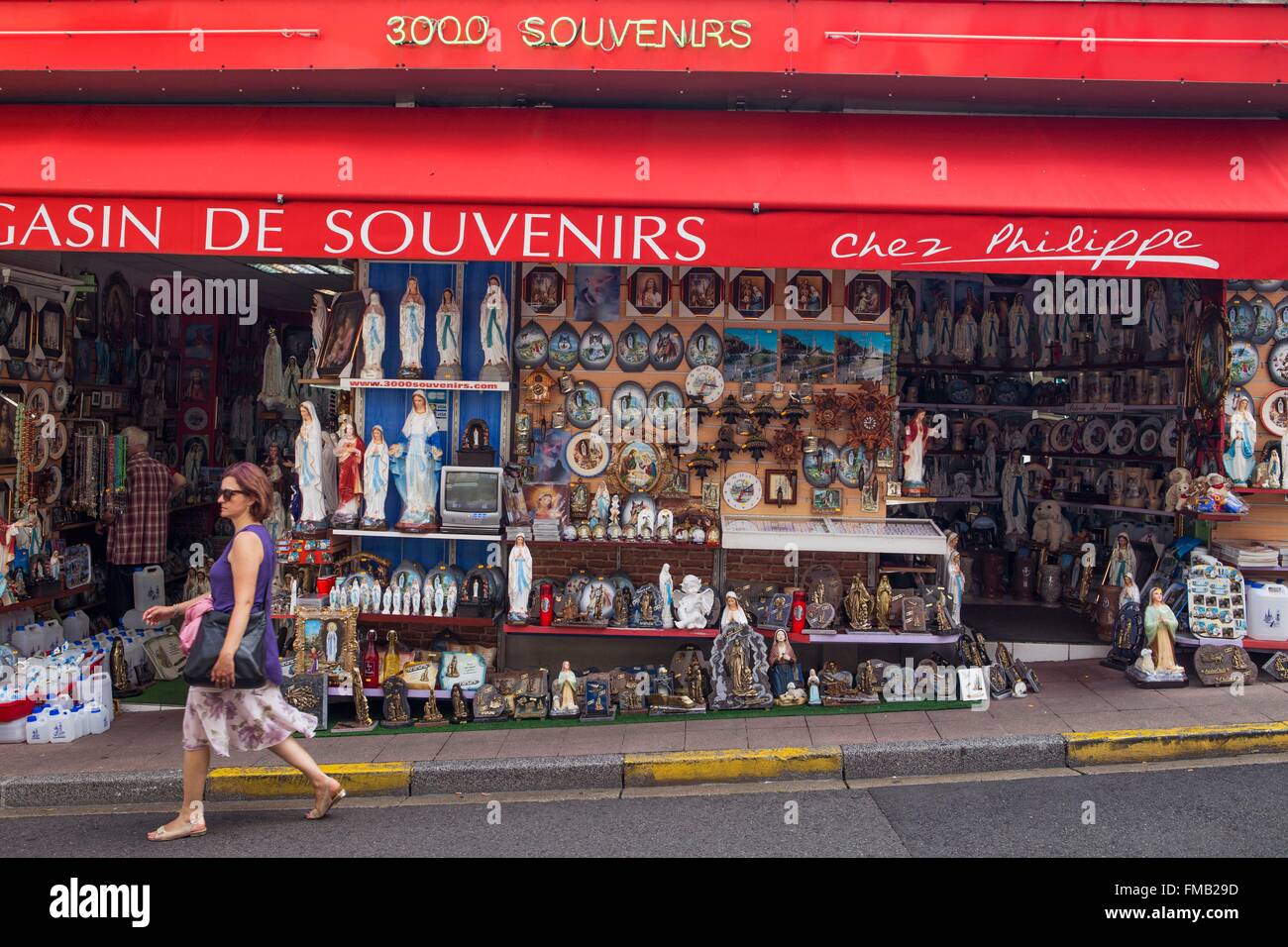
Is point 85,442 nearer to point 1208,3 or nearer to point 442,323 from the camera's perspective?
point 442,323

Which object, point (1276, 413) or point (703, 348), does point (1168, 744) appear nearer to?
point (1276, 413)

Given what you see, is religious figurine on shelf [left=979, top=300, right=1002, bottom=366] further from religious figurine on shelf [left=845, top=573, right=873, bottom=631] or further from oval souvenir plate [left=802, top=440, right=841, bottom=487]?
religious figurine on shelf [left=845, top=573, right=873, bottom=631]

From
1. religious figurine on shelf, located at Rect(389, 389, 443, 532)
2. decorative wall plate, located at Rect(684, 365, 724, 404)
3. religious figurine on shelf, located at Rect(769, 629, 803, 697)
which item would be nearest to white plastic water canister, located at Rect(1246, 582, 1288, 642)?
religious figurine on shelf, located at Rect(769, 629, 803, 697)

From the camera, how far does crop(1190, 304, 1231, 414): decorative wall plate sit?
7855 mm

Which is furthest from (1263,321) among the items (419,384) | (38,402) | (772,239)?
(38,402)

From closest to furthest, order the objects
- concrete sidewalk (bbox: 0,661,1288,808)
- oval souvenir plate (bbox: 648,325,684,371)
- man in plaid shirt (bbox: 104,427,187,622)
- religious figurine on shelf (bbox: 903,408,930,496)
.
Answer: concrete sidewalk (bbox: 0,661,1288,808) → oval souvenir plate (bbox: 648,325,684,371) → religious figurine on shelf (bbox: 903,408,930,496) → man in plaid shirt (bbox: 104,427,187,622)

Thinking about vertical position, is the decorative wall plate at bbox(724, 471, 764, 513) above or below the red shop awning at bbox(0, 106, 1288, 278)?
below

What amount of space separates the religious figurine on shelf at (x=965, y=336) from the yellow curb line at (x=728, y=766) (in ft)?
19.1

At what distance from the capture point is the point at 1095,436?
10.7 metres

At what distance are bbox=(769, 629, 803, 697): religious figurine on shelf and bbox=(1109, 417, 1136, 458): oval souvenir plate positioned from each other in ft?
16.1

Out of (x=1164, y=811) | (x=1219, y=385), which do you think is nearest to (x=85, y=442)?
(x=1164, y=811)

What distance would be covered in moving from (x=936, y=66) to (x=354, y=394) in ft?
15.6

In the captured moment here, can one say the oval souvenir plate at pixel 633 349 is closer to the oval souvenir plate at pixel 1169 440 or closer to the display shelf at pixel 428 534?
the display shelf at pixel 428 534

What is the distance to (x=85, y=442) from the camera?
30.8 feet
